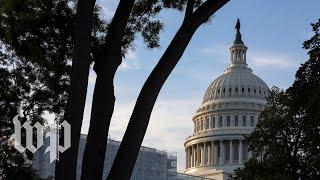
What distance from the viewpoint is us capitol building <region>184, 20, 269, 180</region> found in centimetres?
13888

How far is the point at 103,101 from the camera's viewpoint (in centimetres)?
1305

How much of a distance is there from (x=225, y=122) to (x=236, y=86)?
7741 millimetres

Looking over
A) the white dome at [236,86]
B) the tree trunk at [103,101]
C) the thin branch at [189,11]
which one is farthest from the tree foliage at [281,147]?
the white dome at [236,86]

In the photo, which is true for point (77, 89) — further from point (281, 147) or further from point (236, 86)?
point (236, 86)

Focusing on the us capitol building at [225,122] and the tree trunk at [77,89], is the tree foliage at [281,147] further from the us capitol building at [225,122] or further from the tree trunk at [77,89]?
the us capitol building at [225,122]

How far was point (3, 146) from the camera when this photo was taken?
25.1 meters

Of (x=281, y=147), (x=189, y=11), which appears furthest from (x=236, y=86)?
(x=189, y=11)

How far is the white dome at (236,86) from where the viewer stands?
142375mm

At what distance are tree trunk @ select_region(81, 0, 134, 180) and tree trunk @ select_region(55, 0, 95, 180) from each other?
382mm

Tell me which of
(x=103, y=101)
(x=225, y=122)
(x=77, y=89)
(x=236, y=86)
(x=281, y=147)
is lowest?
(x=103, y=101)

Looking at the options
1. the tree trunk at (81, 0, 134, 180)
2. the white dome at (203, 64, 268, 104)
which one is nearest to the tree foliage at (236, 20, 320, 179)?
the tree trunk at (81, 0, 134, 180)

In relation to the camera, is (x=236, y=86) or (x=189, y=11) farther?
(x=236, y=86)

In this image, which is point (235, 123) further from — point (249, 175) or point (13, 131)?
point (13, 131)

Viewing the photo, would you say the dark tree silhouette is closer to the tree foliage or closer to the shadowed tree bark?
the shadowed tree bark
